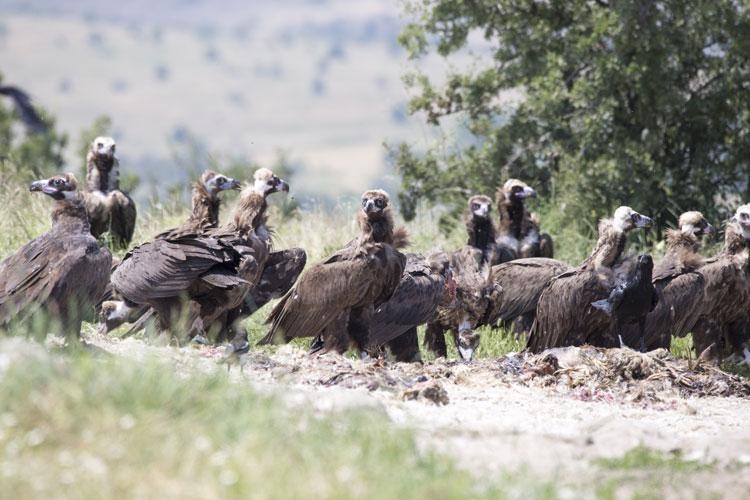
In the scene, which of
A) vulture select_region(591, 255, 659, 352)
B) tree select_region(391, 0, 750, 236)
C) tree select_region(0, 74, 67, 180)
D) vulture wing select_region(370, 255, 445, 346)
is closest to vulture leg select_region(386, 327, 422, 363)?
vulture wing select_region(370, 255, 445, 346)

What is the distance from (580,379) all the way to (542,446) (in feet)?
10.3

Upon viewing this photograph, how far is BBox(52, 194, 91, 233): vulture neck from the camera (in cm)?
955

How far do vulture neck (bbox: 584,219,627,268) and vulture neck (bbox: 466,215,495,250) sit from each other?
7.76 ft

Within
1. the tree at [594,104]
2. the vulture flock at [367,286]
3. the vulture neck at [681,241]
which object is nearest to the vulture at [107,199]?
the vulture flock at [367,286]

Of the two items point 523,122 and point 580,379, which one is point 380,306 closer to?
point 580,379

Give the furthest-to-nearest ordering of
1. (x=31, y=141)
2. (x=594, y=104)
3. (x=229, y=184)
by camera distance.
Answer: (x=31, y=141)
(x=594, y=104)
(x=229, y=184)

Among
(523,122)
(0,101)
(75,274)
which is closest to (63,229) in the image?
(75,274)

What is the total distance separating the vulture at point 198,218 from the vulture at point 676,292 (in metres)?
3.56

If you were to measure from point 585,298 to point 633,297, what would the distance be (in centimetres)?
39

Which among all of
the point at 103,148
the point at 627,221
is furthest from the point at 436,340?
the point at 103,148

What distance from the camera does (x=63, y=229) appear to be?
9.49 meters

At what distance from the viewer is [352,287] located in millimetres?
10781

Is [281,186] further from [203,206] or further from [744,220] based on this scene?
[744,220]

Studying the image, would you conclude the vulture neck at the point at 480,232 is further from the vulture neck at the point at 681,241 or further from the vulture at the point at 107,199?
the vulture at the point at 107,199
